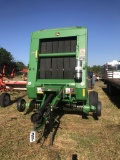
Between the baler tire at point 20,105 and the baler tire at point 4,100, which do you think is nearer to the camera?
the baler tire at point 20,105

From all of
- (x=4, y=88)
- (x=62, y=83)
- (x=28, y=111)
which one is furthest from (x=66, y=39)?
(x=4, y=88)

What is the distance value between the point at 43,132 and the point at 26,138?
543 millimetres

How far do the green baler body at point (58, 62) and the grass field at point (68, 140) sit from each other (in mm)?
938

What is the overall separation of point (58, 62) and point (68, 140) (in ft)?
9.64

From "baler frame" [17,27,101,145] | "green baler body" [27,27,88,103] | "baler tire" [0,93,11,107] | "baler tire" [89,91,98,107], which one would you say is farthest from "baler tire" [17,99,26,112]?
"baler tire" [89,91,98,107]

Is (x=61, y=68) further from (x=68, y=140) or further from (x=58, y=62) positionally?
(x=68, y=140)

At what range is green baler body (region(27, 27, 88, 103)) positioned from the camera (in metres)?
6.21

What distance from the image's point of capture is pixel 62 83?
630 centimetres

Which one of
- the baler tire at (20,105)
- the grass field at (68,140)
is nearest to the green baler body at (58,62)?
the baler tire at (20,105)

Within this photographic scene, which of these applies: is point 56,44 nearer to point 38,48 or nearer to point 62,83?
point 38,48

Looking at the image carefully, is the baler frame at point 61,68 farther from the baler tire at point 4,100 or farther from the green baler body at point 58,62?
the baler tire at point 4,100

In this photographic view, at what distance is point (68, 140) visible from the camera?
488cm

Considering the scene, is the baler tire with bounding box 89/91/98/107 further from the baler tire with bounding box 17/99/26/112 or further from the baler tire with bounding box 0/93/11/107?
the baler tire with bounding box 0/93/11/107

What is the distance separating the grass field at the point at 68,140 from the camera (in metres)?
4.07
